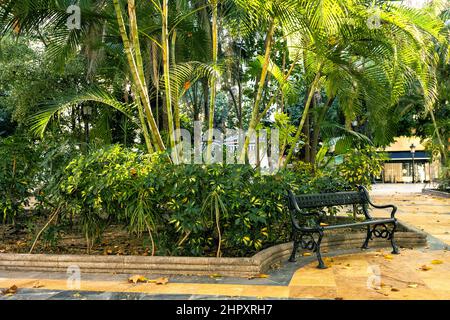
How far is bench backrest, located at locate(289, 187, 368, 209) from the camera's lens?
18.5 ft

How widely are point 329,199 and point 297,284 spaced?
1.91 meters

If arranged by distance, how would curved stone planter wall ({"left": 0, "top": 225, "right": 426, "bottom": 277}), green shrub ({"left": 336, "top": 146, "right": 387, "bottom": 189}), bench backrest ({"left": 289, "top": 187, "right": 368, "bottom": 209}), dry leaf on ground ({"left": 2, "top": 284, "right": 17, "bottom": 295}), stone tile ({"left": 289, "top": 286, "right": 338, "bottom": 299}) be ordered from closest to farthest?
stone tile ({"left": 289, "top": 286, "right": 338, "bottom": 299}), dry leaf on ground ({"left": 2, "top": 284, "right": 17, "bottom": 295}), curved stone planter wall ({"left": 0, "top": 225, "right": 426, "bottom": 277}), bench backrest ({"left": 289, "top": 187, "right": 368, "bottom": 209}), green shrub ({"left": 336, "top": 146, "right": 387, "bottom": 189})

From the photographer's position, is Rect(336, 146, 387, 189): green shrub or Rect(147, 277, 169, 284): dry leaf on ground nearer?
Rect(147, 277, 169, 284): dry leaf on ground

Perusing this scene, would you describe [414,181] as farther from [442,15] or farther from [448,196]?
[442,15]

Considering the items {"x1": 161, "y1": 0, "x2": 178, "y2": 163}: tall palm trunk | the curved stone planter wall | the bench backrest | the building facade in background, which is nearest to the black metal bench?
the bench backrest

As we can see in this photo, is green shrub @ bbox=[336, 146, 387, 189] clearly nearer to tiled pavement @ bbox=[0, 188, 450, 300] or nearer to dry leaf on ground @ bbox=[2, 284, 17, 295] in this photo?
tiled pavement @ bbox=[0, 188, 450, 300]

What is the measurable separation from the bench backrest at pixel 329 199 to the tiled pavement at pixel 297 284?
706 mm

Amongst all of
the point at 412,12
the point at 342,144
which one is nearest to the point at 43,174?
the point at 412,12

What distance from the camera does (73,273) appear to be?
4777mm

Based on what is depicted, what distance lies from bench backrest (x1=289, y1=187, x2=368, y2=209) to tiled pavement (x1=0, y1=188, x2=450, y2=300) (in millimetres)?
706

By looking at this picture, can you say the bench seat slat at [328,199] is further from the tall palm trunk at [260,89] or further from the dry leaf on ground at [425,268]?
the dry leaf on ground at [425,268]

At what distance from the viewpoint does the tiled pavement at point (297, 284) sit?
3912 mm

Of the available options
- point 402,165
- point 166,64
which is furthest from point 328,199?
point 402,165

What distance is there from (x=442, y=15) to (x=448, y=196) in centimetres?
664
